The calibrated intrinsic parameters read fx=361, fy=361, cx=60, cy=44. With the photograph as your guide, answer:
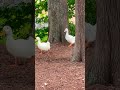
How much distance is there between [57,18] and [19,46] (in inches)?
180

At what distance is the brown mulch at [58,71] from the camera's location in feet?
19.2

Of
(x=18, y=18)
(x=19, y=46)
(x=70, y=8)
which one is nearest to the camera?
(x=18, y=18)

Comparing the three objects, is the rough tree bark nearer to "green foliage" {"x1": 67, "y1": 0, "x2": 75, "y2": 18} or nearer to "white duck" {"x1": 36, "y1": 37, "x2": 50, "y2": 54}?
"white duck" {"x1": 36, "y1": 37, "x2": 50, "y2": 54}

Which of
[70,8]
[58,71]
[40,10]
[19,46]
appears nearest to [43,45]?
[58,71]

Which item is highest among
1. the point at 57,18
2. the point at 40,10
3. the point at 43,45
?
the point at 40,10

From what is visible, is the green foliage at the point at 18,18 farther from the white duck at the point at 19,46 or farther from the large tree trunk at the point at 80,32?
the large tree trunk at the point at 80,32

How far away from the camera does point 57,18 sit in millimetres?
8969

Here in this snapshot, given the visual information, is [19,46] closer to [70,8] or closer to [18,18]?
[18,18]

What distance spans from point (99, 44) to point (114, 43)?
22 cm

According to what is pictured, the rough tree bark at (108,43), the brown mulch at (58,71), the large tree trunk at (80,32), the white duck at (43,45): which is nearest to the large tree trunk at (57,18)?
the brown mulch at (58,71)

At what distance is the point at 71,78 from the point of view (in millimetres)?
6254

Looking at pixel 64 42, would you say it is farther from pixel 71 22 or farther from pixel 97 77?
pixel 97 77

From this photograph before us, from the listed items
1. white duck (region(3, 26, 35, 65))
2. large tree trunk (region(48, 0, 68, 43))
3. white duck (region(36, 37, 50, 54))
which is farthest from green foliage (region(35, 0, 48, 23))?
white duck (region(3, 26, 35, 65))

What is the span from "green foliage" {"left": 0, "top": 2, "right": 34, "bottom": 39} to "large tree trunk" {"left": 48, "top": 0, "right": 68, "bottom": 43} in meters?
4.55
